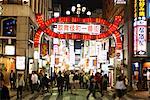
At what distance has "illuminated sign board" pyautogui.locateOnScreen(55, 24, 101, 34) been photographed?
1539 inches

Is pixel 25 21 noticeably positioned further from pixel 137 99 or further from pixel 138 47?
pixel 137 99

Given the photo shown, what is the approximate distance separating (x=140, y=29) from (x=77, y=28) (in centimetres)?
629

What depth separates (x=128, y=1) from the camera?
39.6 metres

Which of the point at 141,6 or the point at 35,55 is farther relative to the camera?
the point at 35,55

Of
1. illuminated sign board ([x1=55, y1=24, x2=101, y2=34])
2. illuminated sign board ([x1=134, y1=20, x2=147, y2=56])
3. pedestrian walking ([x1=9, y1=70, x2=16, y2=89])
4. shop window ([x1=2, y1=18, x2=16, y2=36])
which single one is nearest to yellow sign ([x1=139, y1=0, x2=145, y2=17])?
illuminated sign board ([x1=134, y1=20, x2=147, y2=56])

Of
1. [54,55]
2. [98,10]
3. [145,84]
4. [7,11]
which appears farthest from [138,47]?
[98,10]

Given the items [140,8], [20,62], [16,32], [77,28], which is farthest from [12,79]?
[140,8]

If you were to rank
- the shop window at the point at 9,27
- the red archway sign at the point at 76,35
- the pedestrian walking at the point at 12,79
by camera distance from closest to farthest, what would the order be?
the pedestrian walking at the point at 12,79 → the red archway sign at the point at 76,35 → the shop window at the point at 9,27

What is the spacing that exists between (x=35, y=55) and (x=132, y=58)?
9.53 meters

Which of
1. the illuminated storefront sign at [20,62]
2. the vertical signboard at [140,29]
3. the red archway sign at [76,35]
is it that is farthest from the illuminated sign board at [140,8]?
the illuminated storefront sign at [20,62]

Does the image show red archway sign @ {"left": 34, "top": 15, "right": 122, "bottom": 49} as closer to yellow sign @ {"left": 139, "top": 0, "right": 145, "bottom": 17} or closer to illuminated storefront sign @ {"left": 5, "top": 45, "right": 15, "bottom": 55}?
yellow sign @ {"left": 139, "top": 0, "right": 145, "bottom": 17}

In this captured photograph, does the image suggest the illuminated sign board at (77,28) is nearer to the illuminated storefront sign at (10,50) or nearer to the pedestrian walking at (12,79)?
the illuminated storefront sign at (10,50)

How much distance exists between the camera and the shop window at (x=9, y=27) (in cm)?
3812

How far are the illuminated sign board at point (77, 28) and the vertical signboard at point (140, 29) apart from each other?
4702 mm
